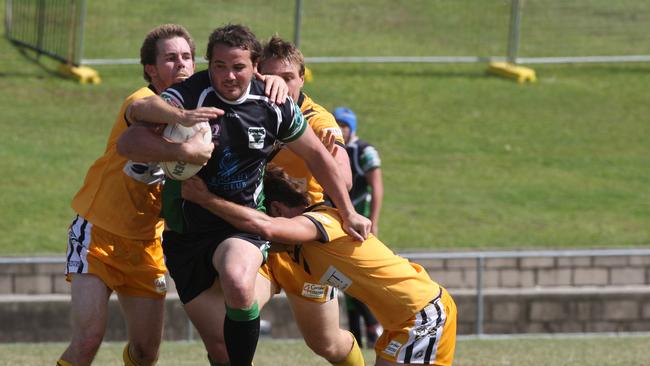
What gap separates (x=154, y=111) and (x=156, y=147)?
0.18 m

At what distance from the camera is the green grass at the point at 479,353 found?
9.38m

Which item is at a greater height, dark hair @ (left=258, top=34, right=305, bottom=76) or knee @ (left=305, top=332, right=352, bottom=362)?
dark hair @ (left=258, top=34, right=305, bottom=76)

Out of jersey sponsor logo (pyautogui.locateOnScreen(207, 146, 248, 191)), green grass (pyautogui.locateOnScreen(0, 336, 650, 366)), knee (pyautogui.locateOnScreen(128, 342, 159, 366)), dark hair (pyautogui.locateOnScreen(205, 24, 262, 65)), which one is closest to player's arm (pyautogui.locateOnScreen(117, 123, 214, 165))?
jersey sponsor logo (pyautogui.locateOnScreen(207, 146, 248, 191))

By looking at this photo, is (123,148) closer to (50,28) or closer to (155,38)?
(155,38)

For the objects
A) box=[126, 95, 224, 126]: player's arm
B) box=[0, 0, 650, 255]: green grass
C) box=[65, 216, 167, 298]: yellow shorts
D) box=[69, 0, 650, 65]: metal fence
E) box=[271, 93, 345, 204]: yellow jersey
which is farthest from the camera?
box=[69, 0, 650, 65]: metal fence

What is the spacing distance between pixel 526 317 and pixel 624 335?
937 millimetres

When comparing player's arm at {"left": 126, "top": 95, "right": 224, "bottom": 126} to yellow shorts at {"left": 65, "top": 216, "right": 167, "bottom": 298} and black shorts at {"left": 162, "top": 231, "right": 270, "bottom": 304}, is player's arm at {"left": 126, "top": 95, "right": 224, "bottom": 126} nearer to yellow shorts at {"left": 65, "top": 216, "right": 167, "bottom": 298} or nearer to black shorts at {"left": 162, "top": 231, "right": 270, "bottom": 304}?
black shorts at {"left": 162, "top": 231, "right": 270, "bottom": 304}

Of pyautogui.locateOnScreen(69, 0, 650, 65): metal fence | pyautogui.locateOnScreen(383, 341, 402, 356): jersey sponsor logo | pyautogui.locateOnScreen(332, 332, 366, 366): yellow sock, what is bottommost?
pyautogui.locateOnScreen(332, 332, 366, 366): yellow sock

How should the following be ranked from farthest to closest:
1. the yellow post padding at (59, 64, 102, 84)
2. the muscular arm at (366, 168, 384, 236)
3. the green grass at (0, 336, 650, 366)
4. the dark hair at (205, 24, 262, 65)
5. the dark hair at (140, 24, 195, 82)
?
the yellow post padding at (59, 64, 102, 84) < the muscular arm at (366, 168, 384, 236) < the green grass at (0, 336, 650, 366) < the dark hair at (140, 24, 195, 82) < the dark hair at (205, 24, 262, 65)

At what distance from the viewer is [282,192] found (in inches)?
271

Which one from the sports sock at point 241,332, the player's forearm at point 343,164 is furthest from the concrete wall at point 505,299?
the sports sock at point 241,332

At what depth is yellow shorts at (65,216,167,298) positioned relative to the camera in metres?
6.85

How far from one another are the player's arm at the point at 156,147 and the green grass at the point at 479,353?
3.24 meters

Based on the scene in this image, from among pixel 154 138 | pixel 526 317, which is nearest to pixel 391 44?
pixel 526 317
